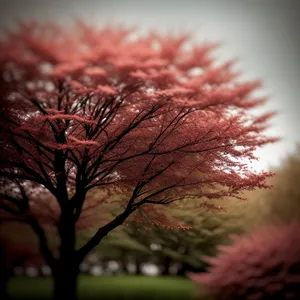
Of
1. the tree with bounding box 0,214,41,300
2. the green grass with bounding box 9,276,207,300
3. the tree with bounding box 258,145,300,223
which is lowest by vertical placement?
the green grass with bounding box 9,276,207,300

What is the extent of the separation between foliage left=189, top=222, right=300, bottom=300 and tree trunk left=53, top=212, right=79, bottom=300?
4.34 m

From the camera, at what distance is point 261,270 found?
298 inches

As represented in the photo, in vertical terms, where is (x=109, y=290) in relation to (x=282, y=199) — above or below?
below

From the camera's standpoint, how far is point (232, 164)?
610 cm

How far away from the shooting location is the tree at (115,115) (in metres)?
3.74

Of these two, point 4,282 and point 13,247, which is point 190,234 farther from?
point 4,282

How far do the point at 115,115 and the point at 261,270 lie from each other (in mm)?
5641

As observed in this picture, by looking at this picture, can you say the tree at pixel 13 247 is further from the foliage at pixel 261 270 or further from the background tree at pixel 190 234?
the foliage at pixel 261 270

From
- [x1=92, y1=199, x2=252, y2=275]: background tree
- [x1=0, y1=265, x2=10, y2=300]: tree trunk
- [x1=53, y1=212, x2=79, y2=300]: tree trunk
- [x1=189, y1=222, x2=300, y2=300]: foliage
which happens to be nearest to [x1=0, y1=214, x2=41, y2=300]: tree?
[x1=0, y1=265, x2=10, y2=300]: tree trunk

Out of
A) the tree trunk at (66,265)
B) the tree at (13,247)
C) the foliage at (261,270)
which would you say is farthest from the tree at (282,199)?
the tree at (13,247)

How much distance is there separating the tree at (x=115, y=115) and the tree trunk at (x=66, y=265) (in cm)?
2

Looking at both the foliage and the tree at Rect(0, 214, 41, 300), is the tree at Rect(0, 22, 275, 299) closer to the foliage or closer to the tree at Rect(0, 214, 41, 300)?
the tree at Rect(0, 214, 41, 300)

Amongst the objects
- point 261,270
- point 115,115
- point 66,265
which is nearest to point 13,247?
point 66,265

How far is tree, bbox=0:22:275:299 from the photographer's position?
3.74 m
